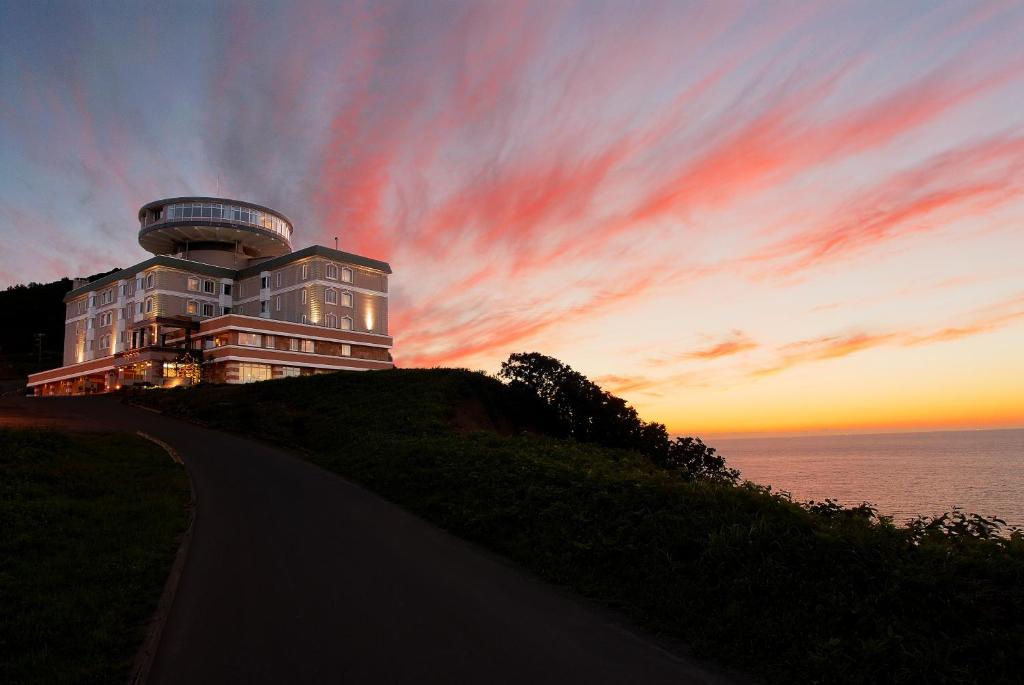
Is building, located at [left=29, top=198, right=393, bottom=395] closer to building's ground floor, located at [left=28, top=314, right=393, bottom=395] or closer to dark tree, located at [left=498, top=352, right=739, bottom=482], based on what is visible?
building's ground floor, located at [left=28, top=314, right=393, bottom=395]

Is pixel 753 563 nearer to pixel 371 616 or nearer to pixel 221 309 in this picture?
pixel 371 616

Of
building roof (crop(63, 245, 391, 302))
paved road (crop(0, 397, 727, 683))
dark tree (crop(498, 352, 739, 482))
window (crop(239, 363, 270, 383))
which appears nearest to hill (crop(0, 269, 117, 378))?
building roof (crop(63, 245, 391, 302))

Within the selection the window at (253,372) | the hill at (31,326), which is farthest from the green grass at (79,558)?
the hill at (31,326)

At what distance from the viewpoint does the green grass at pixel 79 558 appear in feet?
23.5

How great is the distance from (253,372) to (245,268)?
23.4m

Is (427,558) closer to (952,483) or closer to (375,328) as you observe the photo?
(952,483)

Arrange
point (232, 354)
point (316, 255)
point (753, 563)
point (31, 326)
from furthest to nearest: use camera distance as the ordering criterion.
Result: point (31, 326) < point (316, 255) < point (232, 354) < point (753, 563)

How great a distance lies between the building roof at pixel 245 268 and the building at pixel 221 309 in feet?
0.48

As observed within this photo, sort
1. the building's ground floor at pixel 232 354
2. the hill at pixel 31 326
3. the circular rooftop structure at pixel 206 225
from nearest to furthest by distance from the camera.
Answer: the building's ground floor at pixel 232 354, the circular rooftop structure at pixel 206 225, the hill at pixel 31 326

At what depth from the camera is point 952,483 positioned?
40438 mm

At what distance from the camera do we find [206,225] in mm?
87500

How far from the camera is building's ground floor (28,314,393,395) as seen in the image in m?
70.1

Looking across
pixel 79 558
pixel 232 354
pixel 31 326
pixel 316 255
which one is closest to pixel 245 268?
pixel 316 255

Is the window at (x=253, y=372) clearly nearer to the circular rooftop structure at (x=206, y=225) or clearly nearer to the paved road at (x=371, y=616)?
the circular rooftop structure at (x=206, y=225)
